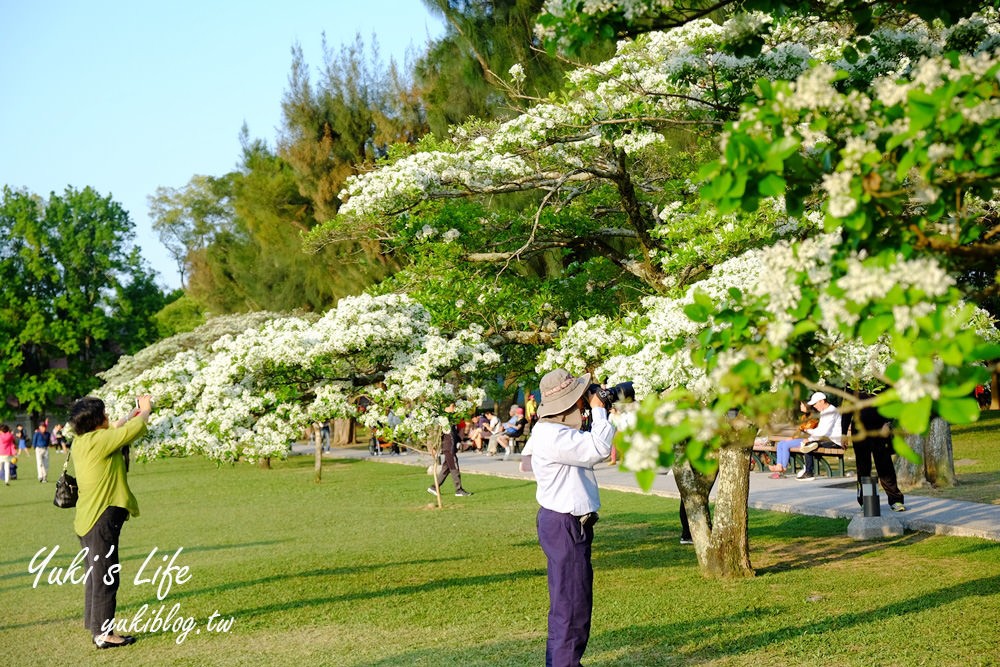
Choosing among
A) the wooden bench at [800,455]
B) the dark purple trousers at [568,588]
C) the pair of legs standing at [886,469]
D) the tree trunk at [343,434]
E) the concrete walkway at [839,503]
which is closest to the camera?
the dark purple trousers at [568,588]

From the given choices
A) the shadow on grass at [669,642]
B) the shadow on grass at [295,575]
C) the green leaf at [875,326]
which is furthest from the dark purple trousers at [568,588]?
the shadow on grass at [295,575]

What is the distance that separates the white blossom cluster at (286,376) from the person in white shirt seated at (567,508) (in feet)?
15.7

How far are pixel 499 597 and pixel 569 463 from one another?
377 centimetres

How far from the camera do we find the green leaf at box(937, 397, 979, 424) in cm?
273

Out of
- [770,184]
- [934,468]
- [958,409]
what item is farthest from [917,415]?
[934,468]

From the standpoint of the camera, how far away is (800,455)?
19.9 meters

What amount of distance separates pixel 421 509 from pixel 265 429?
309 inches

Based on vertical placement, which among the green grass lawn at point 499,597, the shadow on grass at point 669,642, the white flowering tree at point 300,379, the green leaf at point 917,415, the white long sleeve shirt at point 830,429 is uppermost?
the white flowering tree at point 300,379

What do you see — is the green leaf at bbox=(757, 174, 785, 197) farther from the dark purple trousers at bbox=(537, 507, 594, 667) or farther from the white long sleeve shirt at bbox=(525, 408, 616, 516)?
the dark purple trousers at bbox=(537, 507, 594, 667)

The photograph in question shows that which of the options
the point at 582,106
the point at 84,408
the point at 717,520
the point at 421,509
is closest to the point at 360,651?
the point at 84,408

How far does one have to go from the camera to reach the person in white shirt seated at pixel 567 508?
628cm

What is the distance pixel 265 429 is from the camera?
A: 10758 millimetres

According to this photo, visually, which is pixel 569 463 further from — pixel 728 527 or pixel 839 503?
pixel 839 503

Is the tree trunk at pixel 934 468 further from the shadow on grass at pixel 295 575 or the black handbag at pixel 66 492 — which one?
the black handbag at pixel 66 492
